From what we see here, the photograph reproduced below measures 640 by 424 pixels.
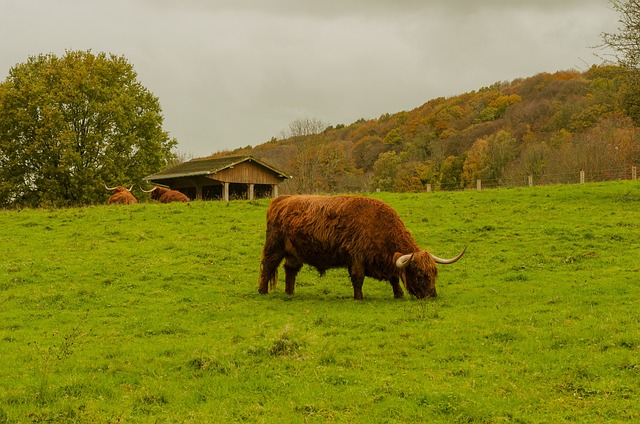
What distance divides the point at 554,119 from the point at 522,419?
273ft

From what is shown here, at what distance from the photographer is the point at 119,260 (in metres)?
17.2

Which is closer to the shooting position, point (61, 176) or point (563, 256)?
point (563, 256)

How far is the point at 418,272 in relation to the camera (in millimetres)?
12320

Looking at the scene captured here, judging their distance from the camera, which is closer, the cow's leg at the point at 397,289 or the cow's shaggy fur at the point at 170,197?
the cow's leg at the point at 397,289

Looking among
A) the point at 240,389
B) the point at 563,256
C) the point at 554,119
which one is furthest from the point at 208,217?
the point at 554,119

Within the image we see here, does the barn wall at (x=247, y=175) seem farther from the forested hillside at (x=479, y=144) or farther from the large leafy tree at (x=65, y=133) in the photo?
the forested hillside at (x=479, y=144)

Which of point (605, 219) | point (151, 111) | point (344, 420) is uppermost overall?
point (151, 111)

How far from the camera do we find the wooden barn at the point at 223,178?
38.4 metres

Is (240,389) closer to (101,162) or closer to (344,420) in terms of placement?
(344,420)

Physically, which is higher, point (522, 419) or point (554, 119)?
point (554, 119)

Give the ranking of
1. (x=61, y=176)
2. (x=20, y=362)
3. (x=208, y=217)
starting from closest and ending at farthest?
1. (x=20, y=362)
2. (x=208, y=217)
3. (x=61, y=176)

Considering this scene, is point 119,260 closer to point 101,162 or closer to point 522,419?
point 522,419

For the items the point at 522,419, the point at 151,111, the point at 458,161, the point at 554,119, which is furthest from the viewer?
the point at 554,119

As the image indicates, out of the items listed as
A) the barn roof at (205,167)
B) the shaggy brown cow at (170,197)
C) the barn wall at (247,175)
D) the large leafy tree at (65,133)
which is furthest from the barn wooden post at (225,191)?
the large leafy tree at (65,133)
